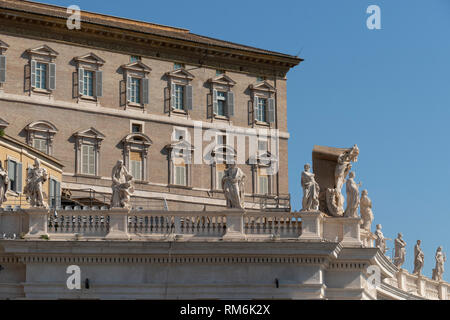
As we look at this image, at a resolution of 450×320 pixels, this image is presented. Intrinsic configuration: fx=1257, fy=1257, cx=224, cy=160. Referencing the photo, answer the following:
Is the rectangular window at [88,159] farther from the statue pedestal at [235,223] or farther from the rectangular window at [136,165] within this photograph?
the statue pedestal at [235,223]

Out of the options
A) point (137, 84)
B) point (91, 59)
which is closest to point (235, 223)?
point (91, 59)

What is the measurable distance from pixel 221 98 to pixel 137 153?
8.42 m

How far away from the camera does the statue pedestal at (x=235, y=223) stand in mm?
41344

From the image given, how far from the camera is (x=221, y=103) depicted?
86.1 m

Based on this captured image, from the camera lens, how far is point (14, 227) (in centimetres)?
4119

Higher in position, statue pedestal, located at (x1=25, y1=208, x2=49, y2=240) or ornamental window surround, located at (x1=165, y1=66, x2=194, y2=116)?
ornamental window surround, located at (x1=165, y1=66, x2=194, y2=116)

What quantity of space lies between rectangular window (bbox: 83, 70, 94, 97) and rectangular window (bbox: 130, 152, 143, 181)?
186 inches

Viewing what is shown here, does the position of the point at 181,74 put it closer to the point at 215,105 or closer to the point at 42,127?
the point at 215,105

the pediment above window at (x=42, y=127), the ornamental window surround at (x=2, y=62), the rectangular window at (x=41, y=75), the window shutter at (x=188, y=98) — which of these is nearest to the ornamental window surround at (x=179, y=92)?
the window shutter at (x=188, y=98)

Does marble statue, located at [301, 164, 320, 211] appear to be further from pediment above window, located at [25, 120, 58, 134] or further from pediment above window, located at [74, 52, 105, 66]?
pediment above window, located at [74, 52, 105, 66]

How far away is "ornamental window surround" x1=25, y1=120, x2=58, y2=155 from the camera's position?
247ft

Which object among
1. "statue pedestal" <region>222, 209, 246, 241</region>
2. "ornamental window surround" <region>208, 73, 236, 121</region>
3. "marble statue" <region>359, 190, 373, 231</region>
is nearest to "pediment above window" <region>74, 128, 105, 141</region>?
"ornamental window surround" <region>208, 73, 236, 121</region>
